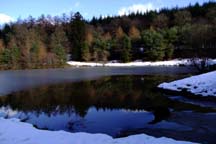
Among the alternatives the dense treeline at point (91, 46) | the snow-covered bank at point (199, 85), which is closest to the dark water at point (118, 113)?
the snow-covered bank at point (199, 85)

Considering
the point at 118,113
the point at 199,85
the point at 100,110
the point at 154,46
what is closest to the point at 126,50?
the point at 154,46

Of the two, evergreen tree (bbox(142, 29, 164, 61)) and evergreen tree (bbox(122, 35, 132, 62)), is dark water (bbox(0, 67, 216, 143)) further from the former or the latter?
evergreen tree (bbox(122, 35, 132, 62))

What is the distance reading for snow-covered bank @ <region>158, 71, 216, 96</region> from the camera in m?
18.7

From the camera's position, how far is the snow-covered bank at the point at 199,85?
18.7 m

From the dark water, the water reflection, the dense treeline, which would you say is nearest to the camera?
the dark water

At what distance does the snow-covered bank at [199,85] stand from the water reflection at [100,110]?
133cm

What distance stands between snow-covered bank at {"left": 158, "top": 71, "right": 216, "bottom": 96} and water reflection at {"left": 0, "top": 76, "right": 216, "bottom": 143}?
4.36ft

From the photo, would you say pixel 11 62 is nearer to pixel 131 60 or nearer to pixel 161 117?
pixel 131 60

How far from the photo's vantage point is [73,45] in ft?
269

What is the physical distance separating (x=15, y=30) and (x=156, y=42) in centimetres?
3530

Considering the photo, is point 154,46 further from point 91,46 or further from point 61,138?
point 61,138

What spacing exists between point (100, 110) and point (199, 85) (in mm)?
7394

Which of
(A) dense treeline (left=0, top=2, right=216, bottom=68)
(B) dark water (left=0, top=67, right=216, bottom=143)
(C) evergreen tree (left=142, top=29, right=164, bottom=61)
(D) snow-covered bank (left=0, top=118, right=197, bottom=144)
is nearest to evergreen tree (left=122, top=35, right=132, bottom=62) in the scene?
(A) dense treeline (left=0, top=2, right=216, bottom=68)

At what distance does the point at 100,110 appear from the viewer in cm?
1639
